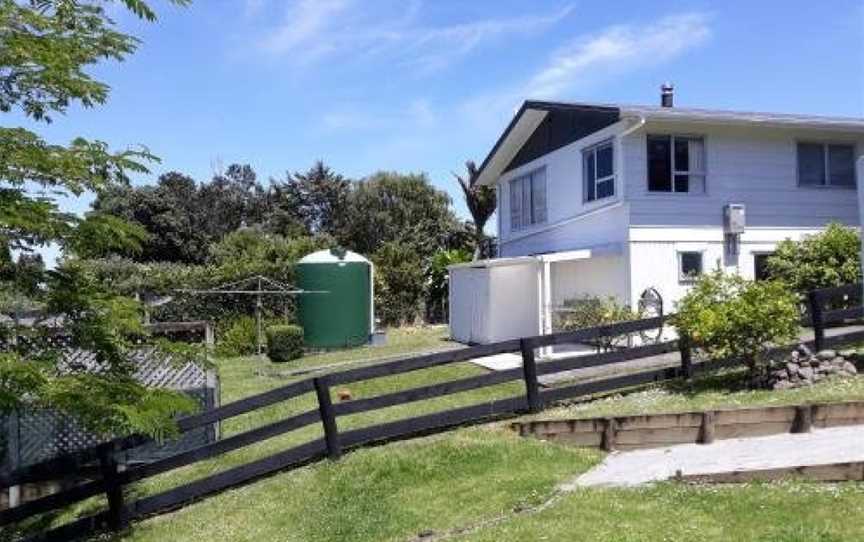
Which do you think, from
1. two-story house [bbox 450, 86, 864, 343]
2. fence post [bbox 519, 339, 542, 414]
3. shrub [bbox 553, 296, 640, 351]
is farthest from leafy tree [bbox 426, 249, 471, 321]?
fence post [bbox 519, 339, 542, 414]

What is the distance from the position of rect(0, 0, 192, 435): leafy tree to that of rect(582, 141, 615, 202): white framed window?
13.1 metres

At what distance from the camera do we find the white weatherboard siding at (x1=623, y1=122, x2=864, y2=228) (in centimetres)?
1842

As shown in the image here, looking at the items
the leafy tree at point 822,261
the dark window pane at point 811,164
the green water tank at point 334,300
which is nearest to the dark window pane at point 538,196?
the green water tank at point 334,300

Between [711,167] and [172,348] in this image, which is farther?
[711,167]

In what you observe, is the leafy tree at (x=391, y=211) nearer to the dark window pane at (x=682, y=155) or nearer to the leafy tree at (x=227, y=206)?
the leafy tree at (x=227, y=206)

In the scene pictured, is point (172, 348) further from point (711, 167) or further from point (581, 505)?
point (711, 167)

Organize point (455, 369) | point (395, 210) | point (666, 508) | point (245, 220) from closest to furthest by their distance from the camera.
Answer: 1. point (666, 508)
2. point (455, 369)
3. point (395, 210)
4. point (245, 220)

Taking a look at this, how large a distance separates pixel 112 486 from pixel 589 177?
13712 mm

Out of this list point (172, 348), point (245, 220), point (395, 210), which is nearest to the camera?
point (172, 348)

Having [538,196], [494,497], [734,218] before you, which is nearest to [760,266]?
[734,218]

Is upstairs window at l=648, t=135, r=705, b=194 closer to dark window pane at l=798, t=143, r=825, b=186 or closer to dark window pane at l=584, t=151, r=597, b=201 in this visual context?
dark window pane at l=584, t=151, r=597, b=201

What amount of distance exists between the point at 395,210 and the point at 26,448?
3982cm

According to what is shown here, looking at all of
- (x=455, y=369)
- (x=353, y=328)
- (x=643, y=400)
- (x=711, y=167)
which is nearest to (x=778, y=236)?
(x=711, y=167)

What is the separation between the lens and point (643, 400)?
11.2 meters
